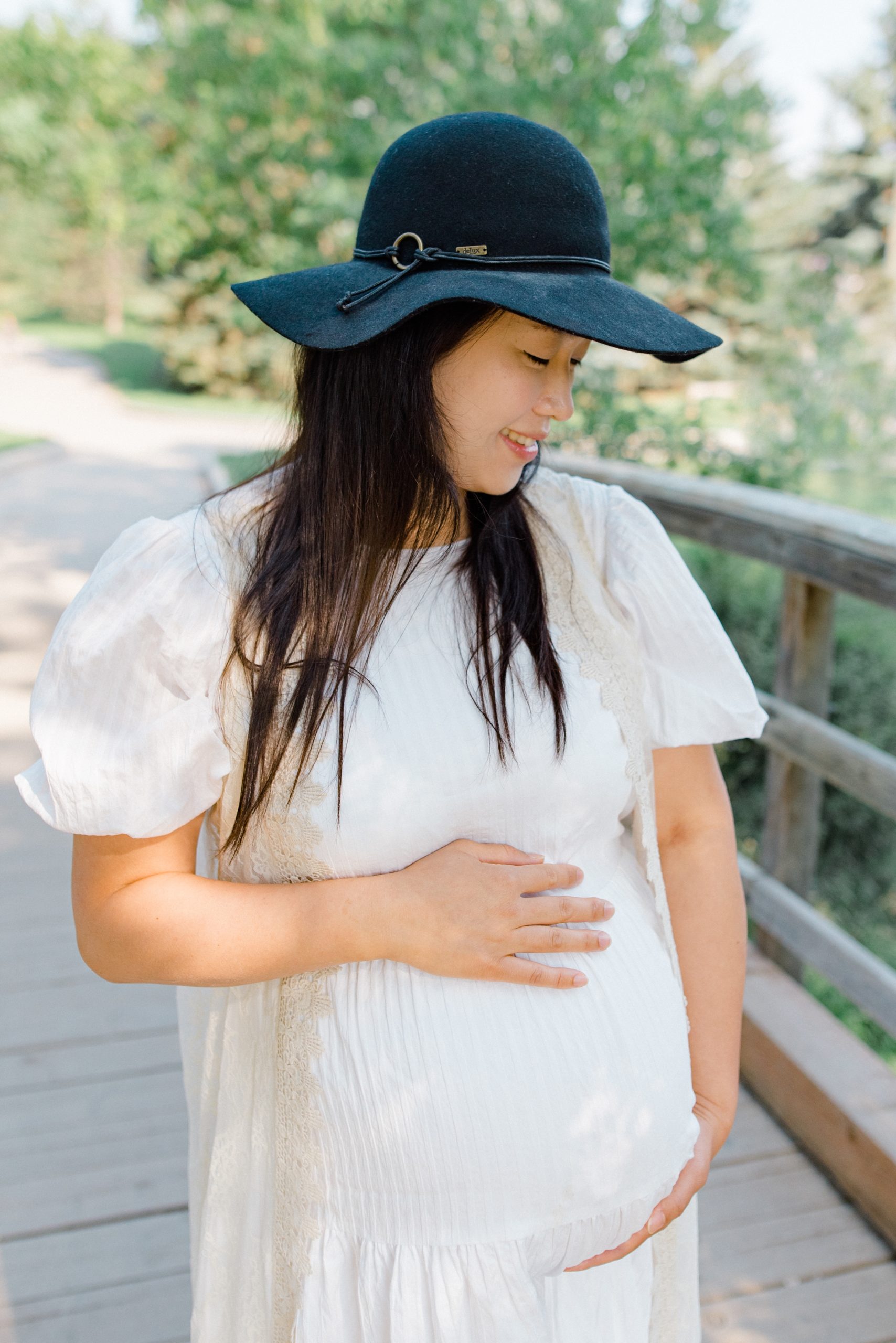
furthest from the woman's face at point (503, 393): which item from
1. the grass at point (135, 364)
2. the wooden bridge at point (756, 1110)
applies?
the grass at point (135, 364)

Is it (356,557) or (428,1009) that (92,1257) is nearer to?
(428,1009)

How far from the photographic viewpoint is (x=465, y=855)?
108 centimetres

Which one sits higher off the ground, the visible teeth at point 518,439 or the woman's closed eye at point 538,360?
the woman's closed eye at point 538,360

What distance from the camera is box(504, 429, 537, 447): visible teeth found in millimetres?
1153

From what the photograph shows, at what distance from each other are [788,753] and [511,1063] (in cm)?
162

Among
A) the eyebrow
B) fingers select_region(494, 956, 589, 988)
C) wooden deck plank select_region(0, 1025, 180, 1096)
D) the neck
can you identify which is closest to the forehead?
the eyebrow

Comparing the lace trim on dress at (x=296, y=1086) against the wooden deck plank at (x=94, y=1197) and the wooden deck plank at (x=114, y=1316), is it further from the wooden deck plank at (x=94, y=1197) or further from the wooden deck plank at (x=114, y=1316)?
the wooden deck plank at (x=94, y=1197)

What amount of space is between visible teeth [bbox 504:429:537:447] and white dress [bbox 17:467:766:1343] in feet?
0.64

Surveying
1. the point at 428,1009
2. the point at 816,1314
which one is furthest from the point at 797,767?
the point at 428,1009

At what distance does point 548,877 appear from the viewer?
1104 millimetres

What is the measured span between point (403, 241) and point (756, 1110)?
79.0 inches

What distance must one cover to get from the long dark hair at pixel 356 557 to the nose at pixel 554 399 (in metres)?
0.10

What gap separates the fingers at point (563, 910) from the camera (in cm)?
108

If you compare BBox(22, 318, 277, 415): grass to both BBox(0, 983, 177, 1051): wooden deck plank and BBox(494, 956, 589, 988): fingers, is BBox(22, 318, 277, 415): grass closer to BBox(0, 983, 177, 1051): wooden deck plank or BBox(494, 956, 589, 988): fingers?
BBox(0, 983, 177, 1051): wooden deck plank
